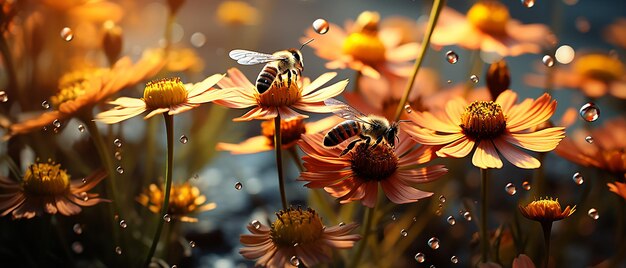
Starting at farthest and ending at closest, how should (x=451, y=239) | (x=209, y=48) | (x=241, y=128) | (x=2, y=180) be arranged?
(x=209, y=48) → (x=241, y=128) → (x=451, y=239) → (x=2, y=180)

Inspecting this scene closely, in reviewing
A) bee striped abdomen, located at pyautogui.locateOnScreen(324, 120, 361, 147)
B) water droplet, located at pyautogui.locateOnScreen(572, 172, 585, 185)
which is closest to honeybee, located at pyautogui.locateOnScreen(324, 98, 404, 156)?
bee striped abdomen, located at pyautogui.locateOnScreen(324, 120, 361, 147)

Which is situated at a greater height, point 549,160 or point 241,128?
point 241,128

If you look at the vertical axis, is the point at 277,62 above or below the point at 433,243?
above

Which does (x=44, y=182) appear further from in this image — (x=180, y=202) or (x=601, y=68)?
(x=601, y=68)

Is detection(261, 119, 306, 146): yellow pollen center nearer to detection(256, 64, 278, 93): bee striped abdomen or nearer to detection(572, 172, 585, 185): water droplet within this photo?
detection(256, 64, 278, 93): bee striped abdomen

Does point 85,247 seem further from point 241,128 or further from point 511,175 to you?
point 511,175

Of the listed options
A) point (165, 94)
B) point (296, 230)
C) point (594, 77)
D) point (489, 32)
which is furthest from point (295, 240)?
point (594, 77)

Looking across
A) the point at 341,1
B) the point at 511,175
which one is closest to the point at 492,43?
the point at 511,175
